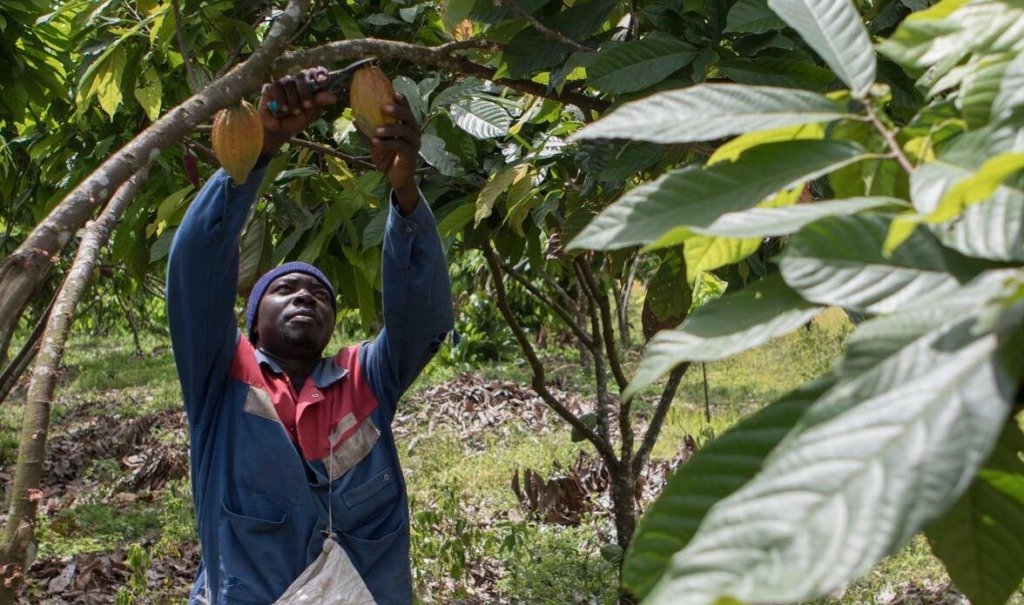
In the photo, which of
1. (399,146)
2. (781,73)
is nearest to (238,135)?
(399,146)

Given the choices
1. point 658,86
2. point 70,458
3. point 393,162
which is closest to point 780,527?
point 658,86

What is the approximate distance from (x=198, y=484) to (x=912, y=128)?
165 cm

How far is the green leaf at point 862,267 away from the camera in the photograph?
517 mm

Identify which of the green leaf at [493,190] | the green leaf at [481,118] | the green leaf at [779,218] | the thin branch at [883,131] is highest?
the thin branch at [883,131]

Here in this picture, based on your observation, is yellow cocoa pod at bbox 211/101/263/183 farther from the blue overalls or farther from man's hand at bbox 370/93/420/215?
the blue overalls

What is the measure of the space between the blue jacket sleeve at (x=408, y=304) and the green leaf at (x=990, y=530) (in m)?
1.38

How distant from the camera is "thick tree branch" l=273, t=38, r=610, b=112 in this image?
105 cm

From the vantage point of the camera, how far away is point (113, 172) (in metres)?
0.82

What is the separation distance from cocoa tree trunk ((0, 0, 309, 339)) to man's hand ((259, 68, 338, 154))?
0.12 m

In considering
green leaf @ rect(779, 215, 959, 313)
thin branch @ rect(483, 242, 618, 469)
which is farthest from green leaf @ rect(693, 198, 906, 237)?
thin branch @ rect(483, 242, 618, 469)

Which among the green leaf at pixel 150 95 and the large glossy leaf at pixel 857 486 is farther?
the green leaf at pixel 150 95

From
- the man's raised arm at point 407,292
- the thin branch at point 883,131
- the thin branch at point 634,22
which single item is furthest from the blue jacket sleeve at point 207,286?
the thin branch at point 883,131

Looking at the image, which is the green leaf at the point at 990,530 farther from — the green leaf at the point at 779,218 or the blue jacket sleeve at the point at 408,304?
the blue jacket sleeve at the point at 408,304

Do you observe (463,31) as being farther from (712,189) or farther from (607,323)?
(607,323)
